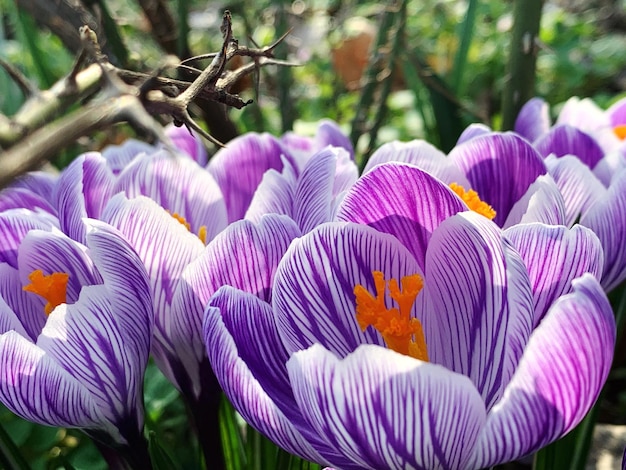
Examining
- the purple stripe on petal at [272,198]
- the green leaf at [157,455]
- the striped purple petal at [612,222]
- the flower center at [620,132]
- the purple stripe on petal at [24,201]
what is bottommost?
the green leaf at [157,455]

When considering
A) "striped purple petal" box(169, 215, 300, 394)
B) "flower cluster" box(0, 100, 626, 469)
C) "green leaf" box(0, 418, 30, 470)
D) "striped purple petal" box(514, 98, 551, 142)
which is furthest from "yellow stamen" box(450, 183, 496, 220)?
"green leaf" box(0, 418, 30, 470)

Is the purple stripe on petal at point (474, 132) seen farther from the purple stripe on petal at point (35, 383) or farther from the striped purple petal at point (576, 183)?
the purple stripe on petal at point (35, 383)

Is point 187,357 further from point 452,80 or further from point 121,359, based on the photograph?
point 452,80

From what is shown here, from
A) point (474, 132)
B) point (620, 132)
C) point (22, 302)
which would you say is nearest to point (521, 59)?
point (620, 132)

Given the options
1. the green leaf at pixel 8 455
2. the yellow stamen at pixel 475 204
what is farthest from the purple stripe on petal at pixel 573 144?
the green leaf at pixel 8 455

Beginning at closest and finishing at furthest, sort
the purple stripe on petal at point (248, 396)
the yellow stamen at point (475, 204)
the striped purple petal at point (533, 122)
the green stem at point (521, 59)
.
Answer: the purple stripe on petal at point (248, 396)
the yellow stamen at point (475, 204)
the striped purple petal at point (533, 122)
the green stem at point (521, 59)

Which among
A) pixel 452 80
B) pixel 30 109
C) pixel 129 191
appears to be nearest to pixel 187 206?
pixel 129 191

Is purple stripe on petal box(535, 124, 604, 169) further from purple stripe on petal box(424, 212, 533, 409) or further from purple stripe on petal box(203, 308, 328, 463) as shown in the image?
purple stripe on petal box(203, 308, 328, 463)
